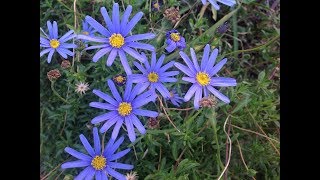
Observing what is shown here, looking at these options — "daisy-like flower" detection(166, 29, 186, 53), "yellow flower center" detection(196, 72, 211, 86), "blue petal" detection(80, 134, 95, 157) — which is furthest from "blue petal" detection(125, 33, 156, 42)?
"blue petal" detection(80, 134, 95, 157)

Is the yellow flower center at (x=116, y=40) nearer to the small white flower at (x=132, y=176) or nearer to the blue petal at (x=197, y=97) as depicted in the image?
the blue petal at (x=197, y=97)

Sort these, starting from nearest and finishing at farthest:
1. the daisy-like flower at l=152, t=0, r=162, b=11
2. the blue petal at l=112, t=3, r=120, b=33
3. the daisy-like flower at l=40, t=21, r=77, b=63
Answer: the blue petal at l=112, t=3, r=120, b=33, the daisy-like flower at l=40, t=21, r=77, b=63, the daisy-like flower at l=152, t=0, r=162, b=11

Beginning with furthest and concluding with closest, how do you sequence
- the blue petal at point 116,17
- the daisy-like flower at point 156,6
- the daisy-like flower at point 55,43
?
the daisy-like flower at point 156,6 → the daisy-like flower at point 55,43 → the blue petal at point 116,17

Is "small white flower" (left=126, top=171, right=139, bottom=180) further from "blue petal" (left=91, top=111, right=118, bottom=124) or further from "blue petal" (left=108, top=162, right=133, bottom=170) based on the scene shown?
"blue petal" (left=91, top=111, right=118, bottom=124)

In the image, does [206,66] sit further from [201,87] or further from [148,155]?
[148,155]

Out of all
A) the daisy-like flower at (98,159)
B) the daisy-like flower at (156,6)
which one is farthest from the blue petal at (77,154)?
the daisy-like flower at (156,6)

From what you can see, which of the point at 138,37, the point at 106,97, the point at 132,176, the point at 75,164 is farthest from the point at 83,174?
the point at 138,37
